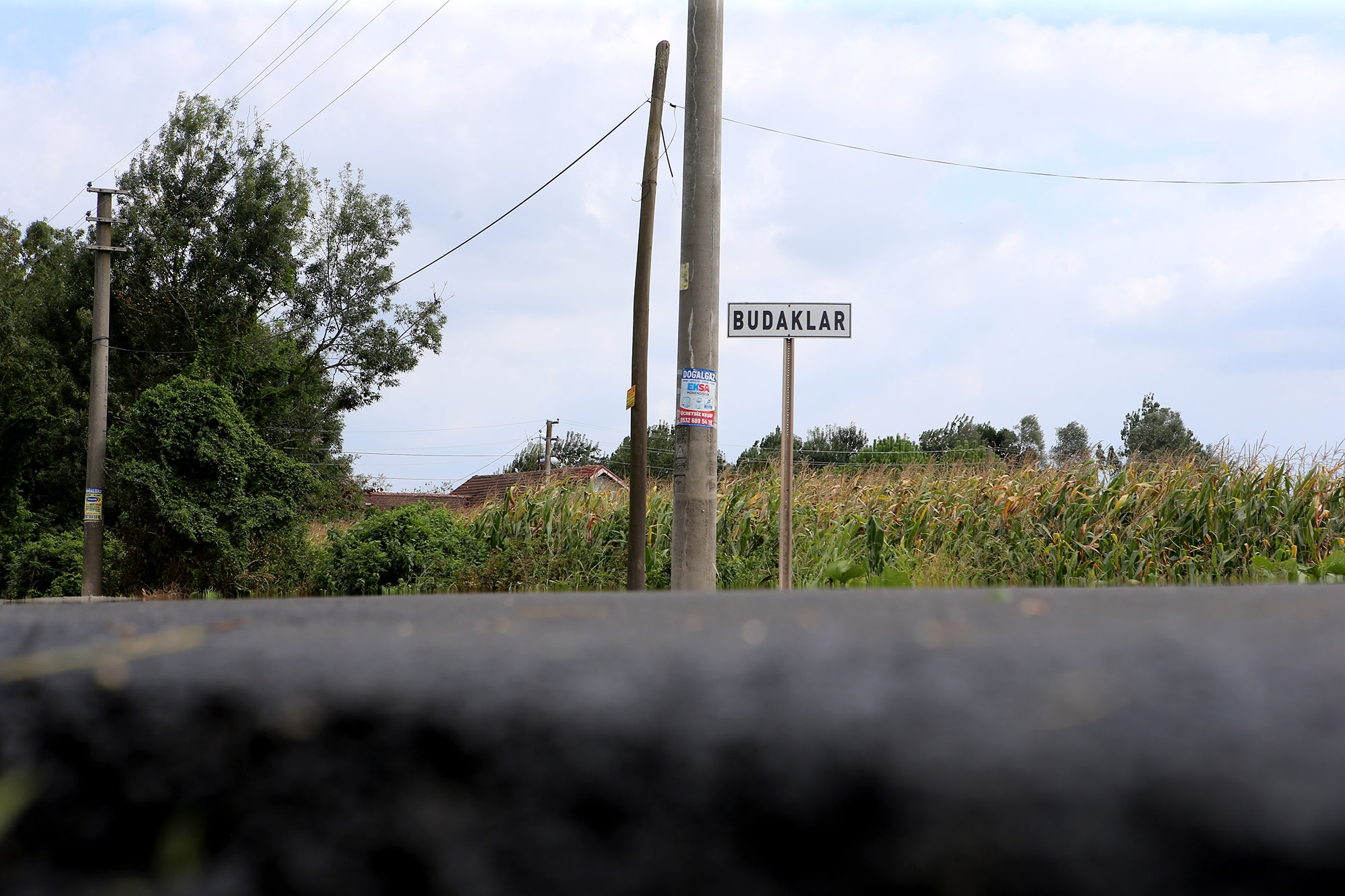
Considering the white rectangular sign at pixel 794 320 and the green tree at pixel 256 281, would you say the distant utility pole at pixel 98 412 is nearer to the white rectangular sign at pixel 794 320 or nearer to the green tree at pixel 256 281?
the green tree at pixel 256 281

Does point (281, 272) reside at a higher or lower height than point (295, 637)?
higher

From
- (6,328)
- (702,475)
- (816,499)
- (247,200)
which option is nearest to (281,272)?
(247,200)

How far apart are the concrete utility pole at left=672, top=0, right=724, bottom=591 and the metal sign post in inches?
18.4

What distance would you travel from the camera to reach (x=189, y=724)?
0.37 metres

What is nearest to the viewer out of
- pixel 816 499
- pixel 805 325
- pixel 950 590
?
pixel 950 590

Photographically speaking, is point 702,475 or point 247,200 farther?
point 247,200

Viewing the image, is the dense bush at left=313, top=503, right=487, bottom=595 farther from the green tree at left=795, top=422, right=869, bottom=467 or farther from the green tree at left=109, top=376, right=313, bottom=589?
the green tree at left=795, top=422, right=869, bottom=467

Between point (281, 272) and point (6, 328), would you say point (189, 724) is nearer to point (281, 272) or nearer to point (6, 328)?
point (281, 272)

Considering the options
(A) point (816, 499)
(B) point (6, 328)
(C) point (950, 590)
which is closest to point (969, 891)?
(C) point (950, 590)

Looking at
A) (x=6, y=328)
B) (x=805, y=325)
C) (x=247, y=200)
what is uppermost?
(x=247, y=200)

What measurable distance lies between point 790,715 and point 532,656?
0.36ft

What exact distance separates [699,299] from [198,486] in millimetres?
11232

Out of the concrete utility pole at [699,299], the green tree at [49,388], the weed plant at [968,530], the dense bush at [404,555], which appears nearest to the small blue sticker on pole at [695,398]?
the concrete utility pole at [699,299]

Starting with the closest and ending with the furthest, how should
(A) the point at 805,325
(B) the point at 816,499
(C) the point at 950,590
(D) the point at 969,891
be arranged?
(D) the point at 969,891 → (C) the point at 950,590 → (A) the point at 805,325 → (B) the point at 816,499
